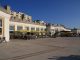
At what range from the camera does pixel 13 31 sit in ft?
169

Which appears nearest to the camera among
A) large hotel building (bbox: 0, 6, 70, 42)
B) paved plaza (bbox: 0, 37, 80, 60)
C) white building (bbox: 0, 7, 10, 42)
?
paved plaza (bbox: 0, 37, 80, 60)

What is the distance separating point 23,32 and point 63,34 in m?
34.1

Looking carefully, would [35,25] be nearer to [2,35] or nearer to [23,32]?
[23,32]

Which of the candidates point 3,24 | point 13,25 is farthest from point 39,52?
point 13,25

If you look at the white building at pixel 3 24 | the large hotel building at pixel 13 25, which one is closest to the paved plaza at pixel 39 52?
the white building at pixel 3 24

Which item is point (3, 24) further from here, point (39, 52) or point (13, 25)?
point (13, 25)

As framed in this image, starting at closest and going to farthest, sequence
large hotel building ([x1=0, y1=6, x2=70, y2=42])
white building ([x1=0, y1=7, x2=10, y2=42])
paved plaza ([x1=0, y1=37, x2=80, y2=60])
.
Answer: paved plaza ([x1=0, y1=37, x2=80, y2=60])
white building ([x1=0, y1=7, x2=10, y2=42])
large hotel building ([x1=0, y1=6, x2=70, y2=42])

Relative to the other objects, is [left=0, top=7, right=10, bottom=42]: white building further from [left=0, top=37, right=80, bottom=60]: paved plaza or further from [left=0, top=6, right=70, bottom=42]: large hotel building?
[left=0, top=37, right=80, bottom=60]: paved plaza

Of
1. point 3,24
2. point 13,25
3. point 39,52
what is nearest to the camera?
point 39,52

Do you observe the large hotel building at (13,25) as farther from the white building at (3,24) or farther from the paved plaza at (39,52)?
the paved plaza at (39,52)

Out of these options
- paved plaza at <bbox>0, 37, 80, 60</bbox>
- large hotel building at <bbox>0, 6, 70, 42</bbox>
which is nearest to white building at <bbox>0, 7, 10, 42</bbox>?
large hotel building at <bbox>0, 6, 70, 42</bbox>

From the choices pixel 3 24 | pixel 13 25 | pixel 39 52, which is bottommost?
pixel 39 52

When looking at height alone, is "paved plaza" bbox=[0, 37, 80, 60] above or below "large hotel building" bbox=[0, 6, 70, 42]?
below

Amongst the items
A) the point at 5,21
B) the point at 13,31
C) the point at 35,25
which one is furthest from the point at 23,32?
the point at 5,21
